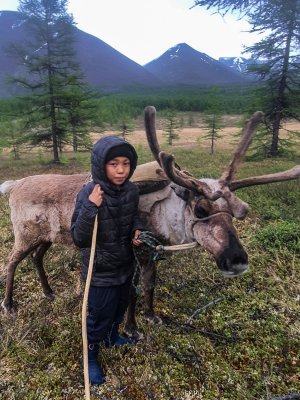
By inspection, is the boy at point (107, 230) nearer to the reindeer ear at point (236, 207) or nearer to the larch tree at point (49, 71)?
the reindeer ear at point (236, 207)

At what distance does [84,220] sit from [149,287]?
1.48 metres

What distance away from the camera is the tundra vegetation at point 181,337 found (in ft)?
10.0

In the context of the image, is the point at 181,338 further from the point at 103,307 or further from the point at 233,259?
the point at 233,259

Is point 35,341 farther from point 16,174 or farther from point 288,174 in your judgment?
point 16,174

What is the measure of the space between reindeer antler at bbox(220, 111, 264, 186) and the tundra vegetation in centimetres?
185

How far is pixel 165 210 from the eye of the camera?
337 centimetres

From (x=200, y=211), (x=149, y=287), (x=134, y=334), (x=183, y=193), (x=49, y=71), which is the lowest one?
(x=134, y=334)

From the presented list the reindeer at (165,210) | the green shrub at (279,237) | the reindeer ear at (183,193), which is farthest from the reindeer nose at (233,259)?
the green shrub at (279,237)

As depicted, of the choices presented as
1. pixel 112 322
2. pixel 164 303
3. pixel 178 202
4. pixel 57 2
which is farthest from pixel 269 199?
pixel 57 2

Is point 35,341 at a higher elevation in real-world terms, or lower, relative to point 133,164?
lower

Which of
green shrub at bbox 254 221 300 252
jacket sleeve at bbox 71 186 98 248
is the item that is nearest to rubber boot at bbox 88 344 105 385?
jacket sleeve at bbox 71 186 98 248

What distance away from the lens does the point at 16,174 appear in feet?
53.8

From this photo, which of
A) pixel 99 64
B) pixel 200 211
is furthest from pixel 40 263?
pixel 99 64

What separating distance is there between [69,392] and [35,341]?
75 centimetres
